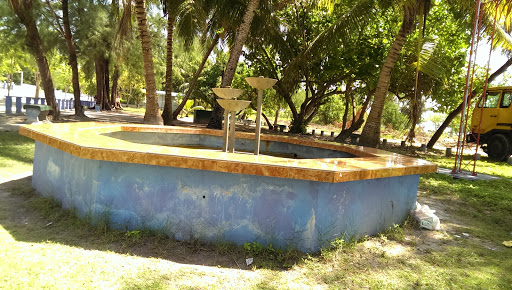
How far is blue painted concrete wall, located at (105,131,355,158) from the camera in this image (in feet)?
24.7

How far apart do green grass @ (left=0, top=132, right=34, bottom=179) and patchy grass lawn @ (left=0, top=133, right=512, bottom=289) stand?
194cm

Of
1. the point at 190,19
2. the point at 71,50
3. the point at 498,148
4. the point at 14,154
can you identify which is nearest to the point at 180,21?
the point at 190,19

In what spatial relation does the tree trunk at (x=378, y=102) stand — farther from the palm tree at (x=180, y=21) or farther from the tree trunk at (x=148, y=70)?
the palm tree at (x=180, y=21)

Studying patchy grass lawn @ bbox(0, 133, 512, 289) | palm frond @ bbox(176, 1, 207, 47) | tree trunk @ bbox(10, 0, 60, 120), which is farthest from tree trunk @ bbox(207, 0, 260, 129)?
patchy grass lawn @ bbox(0, 133, 512, 289)

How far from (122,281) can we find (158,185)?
112 cm

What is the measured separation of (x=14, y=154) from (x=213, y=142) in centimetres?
431

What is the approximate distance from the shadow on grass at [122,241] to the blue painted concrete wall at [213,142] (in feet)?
10.6

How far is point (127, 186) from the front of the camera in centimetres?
394

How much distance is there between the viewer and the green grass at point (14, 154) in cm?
679

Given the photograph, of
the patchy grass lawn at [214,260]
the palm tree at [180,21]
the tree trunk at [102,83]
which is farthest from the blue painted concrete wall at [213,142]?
the tree trunk at [102,83]

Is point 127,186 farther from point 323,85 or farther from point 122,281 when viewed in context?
point 323,85

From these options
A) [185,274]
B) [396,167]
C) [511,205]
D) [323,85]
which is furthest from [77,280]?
[323,85]

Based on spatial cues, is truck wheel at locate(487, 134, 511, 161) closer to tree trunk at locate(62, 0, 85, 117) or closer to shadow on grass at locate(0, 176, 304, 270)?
shadow on grass at locate(0, 176, 304, 270)

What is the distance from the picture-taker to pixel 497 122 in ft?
49.6
